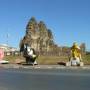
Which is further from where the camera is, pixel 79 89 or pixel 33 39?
pixel 33 39

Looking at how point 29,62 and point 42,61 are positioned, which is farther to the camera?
point 42,61

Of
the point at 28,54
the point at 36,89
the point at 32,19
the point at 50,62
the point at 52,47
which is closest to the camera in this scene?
the point at 36,89

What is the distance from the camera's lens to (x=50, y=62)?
2281 inches

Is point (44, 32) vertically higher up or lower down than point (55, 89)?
higher up

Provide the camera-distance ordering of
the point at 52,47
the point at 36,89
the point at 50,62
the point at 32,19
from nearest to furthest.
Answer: the point at 36,89
the point at 50,62
the point at 32,19
the point at 52,47

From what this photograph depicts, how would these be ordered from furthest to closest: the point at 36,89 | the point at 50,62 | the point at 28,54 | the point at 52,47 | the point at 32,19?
the point at 52,47
the point at 32,19
the point at 50,62
the point at 28,54
the point at 36,89

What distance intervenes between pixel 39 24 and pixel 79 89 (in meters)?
79.7

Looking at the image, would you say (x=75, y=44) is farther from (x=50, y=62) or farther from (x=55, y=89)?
(x=55, y=89)

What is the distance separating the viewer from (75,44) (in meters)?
52.8

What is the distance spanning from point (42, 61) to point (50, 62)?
6.31 ft

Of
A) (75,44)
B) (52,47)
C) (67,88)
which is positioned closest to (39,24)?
(52,47)


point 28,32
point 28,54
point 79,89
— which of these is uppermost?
point 28,32

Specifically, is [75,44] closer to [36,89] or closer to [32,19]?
[36,89]

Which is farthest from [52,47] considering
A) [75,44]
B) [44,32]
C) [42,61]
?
[75,44]
